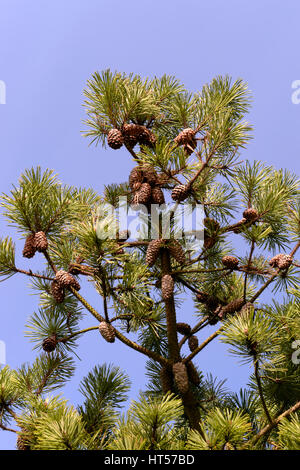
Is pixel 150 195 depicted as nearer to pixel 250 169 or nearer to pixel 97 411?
pixel 250 169

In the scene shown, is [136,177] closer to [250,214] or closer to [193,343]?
[250,214]

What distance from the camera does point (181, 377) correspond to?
2.29 m

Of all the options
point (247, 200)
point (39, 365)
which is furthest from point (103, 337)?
point (247, 200)

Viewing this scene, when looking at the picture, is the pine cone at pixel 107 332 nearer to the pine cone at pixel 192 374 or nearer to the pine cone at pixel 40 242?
the pine cone at pixel 40 242

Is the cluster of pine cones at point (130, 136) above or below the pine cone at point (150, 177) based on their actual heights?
above

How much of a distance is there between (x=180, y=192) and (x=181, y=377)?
2.58 ft

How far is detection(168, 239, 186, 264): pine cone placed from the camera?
2.47 m

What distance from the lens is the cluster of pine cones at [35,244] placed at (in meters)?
2.26

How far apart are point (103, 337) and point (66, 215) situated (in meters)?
0.58

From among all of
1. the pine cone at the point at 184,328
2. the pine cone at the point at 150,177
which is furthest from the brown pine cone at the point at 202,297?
the pine cone at the point at 150,177

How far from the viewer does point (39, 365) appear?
97.4 inches

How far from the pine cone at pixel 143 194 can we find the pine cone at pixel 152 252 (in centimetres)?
20

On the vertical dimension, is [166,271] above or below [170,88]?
below
